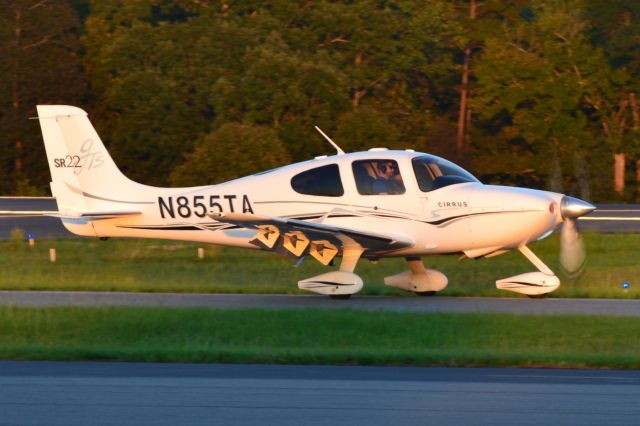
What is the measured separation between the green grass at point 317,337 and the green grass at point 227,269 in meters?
3.31

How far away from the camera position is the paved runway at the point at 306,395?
784cm

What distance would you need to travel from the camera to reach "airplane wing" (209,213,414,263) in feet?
49.5

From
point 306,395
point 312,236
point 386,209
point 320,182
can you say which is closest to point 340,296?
point 312,236

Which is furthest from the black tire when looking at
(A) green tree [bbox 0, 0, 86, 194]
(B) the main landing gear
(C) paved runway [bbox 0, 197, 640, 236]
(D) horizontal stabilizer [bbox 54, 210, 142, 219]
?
(A) green tree [bbox 0, 0, 86, 194]

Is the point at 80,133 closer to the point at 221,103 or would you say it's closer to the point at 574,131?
the point at 221,103

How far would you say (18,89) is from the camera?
156 ft

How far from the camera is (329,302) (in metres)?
15.4

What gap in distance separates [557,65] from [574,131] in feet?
9.23

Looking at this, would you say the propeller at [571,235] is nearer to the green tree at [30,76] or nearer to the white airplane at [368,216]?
the white airplane at [368,216]

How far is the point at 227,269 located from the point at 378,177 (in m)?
5.35

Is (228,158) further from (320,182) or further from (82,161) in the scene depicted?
(320,182)

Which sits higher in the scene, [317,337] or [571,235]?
[571,235]

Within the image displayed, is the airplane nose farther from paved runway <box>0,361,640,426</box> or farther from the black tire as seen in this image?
paved runway <box>0,361,640,426</box>

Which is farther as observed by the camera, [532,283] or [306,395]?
[532,283]
